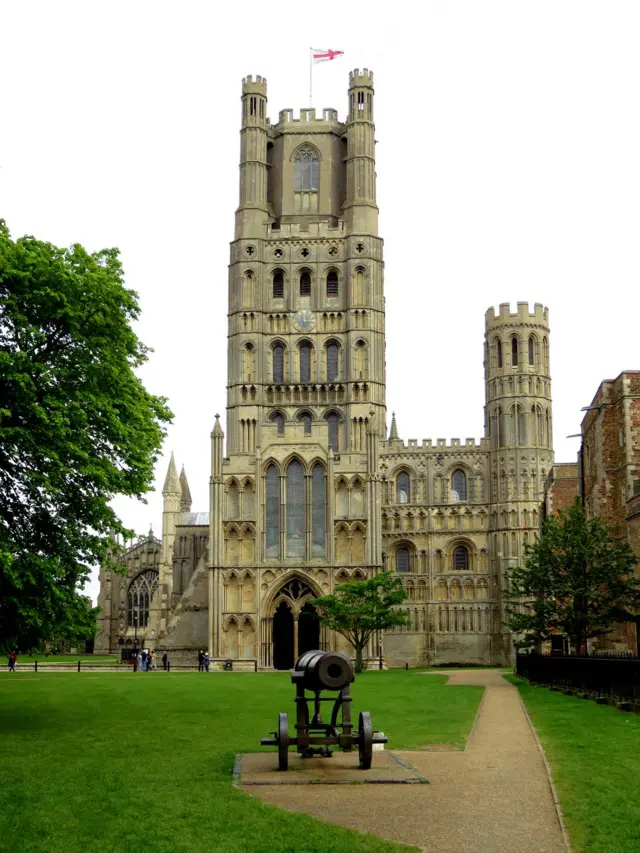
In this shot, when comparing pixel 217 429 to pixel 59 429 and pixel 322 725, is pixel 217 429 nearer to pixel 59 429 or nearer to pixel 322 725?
pixel 59 429

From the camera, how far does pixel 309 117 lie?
88.3m

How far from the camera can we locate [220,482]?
71.8 metres

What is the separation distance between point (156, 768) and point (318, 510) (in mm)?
54323

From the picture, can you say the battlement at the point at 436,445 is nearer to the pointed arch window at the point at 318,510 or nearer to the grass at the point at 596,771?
the pointed arch window at the point at 318,510

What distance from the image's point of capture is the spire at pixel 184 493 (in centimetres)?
11075

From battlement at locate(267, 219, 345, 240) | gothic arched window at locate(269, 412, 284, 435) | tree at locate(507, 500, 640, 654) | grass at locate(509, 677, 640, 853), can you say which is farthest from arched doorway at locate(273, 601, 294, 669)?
grass at locate(509, 677, 640, 853)

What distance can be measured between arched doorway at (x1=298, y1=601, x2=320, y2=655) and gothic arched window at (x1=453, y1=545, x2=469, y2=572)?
48.8 feet

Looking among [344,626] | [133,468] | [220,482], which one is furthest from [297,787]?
[220,482]

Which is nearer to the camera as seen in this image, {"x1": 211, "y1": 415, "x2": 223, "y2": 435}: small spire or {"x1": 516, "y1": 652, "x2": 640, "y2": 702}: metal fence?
{"x1": 516, "y1": 652, "x2": 640, "y2": 702}: metal fence

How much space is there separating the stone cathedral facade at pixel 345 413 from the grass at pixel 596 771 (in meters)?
45.1

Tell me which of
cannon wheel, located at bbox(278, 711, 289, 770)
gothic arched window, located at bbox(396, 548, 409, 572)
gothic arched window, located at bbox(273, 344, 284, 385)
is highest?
gothic arched window, located at bbox(273, 344, 284, 385)

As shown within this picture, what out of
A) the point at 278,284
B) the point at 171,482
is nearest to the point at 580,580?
the point at 278,284

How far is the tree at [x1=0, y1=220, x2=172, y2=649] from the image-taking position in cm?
2383

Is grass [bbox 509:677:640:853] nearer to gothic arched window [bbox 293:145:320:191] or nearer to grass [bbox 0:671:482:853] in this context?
grass [bbox 0:671:482:853]
